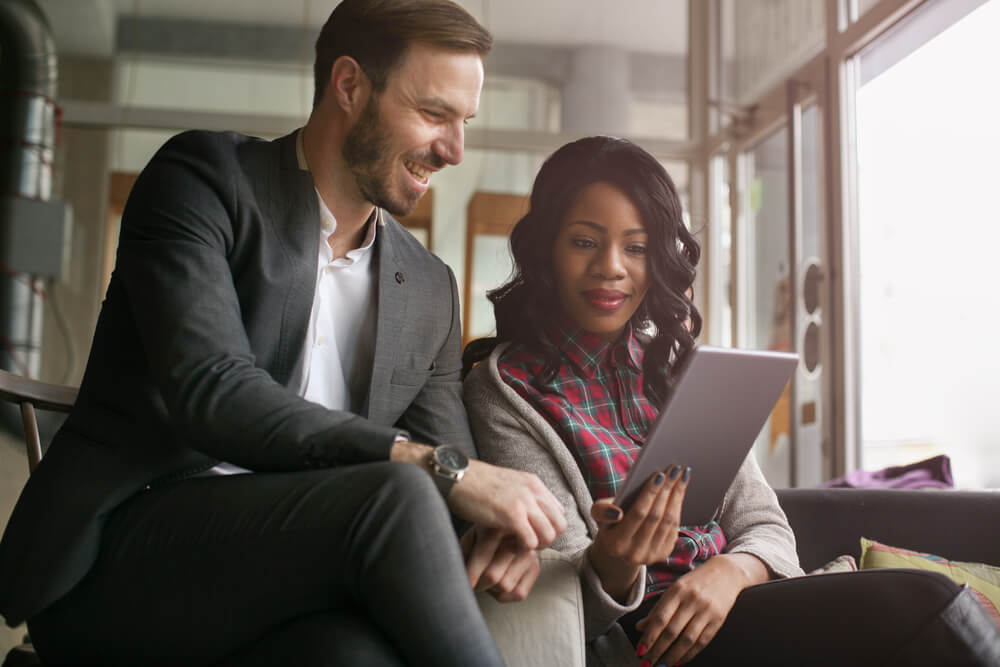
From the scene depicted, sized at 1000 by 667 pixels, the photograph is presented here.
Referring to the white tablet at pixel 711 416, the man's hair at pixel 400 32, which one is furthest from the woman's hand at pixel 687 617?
the man's hair at pixel 400 32

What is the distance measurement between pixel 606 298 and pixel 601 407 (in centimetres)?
18

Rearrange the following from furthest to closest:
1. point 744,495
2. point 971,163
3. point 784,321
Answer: point 784,321
point 971,163
point 744,495

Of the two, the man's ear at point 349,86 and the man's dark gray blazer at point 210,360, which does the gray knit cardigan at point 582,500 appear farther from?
the man's ear at point 349,86

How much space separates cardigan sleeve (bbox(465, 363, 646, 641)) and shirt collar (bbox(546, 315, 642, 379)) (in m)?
0.15

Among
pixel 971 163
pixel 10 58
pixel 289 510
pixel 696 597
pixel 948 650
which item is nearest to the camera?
pixel 289 510

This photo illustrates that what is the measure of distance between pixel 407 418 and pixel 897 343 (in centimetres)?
238

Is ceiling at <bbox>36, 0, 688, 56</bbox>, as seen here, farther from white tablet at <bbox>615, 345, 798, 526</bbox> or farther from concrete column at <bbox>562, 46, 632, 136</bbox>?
white tablet at <bbox>615, 345, 798, 526</bbox>

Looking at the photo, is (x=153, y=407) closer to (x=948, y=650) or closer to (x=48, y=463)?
(x=48, y=463)

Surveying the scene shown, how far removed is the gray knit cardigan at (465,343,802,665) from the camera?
134cm

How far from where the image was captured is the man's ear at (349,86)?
145 cm

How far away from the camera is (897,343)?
10.9 ft

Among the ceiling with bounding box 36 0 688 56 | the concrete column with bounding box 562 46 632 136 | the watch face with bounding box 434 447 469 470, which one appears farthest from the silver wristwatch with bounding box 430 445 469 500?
the ceiling with bounding box 36 0 688 56

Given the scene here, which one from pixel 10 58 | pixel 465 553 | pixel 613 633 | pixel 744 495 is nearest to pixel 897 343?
pixel 744 495

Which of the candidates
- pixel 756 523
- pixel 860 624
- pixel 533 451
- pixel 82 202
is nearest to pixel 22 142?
pixel 82 202
